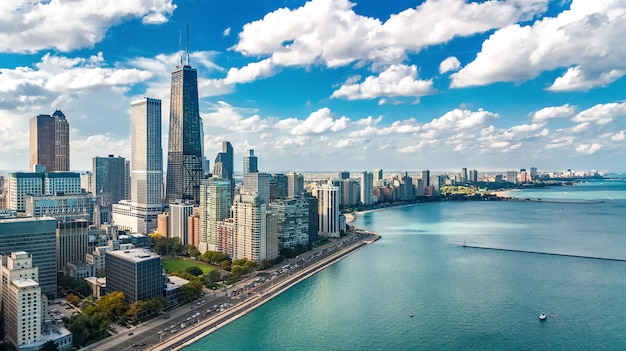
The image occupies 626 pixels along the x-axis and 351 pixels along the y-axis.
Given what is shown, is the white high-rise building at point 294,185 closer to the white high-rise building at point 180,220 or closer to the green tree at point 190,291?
the white high-rise building at point 180,220

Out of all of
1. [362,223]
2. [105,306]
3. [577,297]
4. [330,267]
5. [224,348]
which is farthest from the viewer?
[362,223]

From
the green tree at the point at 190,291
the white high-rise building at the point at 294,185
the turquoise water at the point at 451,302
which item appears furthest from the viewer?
the white high-rise building at the point at 294,185

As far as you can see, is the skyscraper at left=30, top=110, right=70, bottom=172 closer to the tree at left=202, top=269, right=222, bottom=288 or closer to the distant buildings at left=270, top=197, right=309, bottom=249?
the distant buildings at left=270, top=197, right=309, bottom=249

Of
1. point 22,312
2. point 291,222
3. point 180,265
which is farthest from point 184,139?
point 22,312

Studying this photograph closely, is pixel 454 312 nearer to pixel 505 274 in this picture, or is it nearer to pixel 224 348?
pixel 505 274

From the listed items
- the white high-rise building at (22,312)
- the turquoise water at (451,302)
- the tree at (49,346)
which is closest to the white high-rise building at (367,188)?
the turquoise water at (451,302)

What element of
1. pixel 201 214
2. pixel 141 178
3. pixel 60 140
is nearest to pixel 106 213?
pixel 141 178
